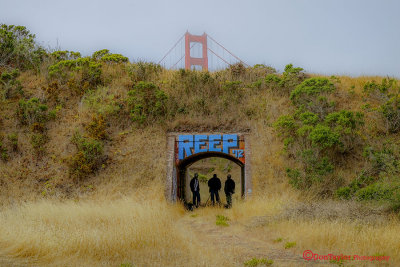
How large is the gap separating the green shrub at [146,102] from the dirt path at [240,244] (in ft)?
23.9

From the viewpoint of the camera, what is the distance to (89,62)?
22.0 metres

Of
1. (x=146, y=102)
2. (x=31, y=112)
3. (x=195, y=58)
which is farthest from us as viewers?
(x=195, y=58)

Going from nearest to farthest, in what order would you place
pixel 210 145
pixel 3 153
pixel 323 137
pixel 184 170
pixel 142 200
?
1. pixel 142 200
2. pixel 323 137
3. pixel 3 153
4. pixel 210 145
5. pixel 184 170

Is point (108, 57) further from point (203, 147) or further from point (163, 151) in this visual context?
point (203, 147)

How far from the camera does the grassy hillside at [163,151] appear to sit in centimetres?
948

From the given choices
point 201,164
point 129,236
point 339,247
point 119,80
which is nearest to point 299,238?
point 339,247

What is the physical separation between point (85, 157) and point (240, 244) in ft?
31.9

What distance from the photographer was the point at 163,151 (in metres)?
17.9

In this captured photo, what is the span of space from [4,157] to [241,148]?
11512 millimetres

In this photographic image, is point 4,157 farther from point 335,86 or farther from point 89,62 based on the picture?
point 335,86

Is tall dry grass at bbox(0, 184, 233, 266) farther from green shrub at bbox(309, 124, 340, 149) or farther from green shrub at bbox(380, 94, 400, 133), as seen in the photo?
green shrub at bbox(380, 94, 400, 133)


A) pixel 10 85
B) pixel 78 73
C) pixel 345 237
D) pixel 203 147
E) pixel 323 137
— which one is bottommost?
pixel 345 237

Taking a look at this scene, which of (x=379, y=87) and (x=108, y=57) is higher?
(x=108, y=57)

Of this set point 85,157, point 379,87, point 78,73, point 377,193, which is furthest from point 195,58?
point 377,193
